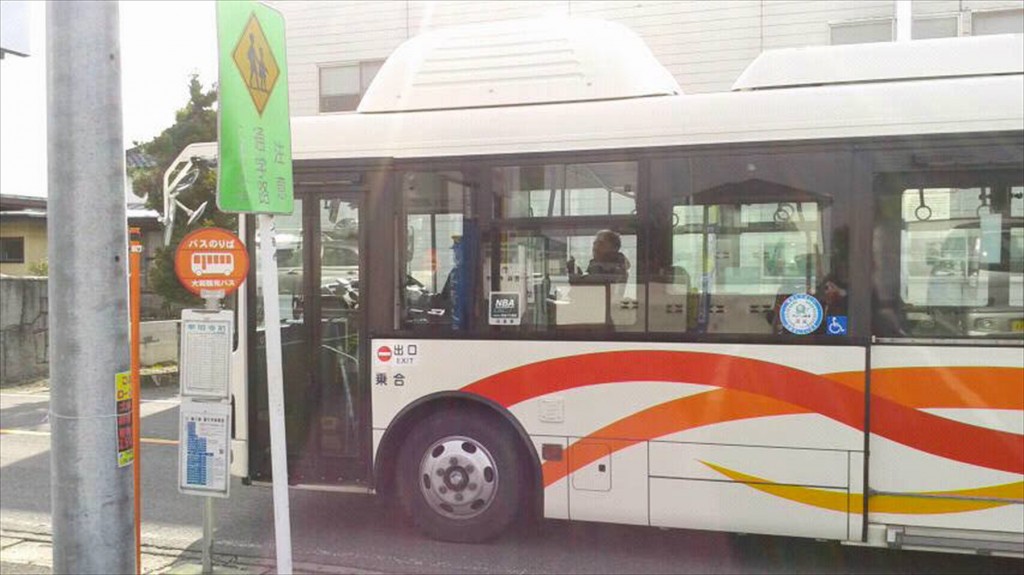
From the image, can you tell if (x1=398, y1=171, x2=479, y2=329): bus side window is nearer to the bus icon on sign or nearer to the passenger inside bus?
the passenger inside bus

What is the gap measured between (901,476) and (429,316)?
3.04 metres

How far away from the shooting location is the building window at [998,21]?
11328mm

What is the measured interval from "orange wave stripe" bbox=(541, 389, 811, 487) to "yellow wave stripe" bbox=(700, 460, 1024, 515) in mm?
296

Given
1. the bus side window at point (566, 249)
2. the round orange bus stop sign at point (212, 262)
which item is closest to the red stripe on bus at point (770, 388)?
the bus side window at point (566, 249)

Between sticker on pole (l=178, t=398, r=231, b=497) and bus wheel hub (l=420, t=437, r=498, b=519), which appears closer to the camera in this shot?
sticker on pole (l=178, t=398, r=231, b=497)

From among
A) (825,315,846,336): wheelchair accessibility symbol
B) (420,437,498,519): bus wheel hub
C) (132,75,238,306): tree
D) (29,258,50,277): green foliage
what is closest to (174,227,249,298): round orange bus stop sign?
(420,437,498,519): bus wheel hub

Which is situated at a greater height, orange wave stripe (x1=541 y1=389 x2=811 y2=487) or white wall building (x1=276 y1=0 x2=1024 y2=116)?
white wall building (x1=276 y1=0 x2=1024 y2=116)

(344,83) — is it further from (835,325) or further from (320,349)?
(835,325)

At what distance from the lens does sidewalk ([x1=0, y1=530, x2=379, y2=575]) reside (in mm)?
5164

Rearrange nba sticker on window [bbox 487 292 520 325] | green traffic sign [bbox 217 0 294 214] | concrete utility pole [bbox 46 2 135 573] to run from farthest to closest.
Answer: nba sticker on window [bbox 487 292 520 325] → green traffic sign [bbox 217 0 294 214] → concrete utility pole [bbox 46 2 135 573]

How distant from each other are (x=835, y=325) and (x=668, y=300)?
975 millimetres

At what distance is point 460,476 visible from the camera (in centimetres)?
557

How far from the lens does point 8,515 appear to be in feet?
21.8

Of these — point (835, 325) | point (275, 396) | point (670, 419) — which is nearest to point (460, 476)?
point (670, 419)
